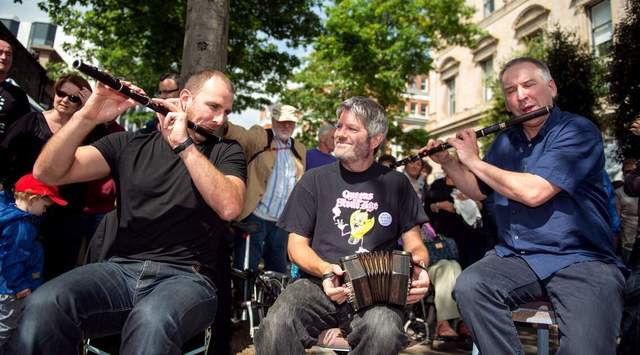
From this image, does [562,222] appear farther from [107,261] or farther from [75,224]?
[75,224]

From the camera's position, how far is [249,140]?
5.12 m

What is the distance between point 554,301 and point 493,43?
25054 mm

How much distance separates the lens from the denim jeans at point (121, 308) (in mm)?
1786

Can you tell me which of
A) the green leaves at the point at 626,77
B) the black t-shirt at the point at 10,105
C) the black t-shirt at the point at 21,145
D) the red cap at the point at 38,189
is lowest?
the red cap at the point at 38,189

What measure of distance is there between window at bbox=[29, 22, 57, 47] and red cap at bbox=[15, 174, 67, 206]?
5302 cm

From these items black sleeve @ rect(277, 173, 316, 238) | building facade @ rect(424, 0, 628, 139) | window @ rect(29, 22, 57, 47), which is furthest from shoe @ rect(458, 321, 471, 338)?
window @ rect(29, 22, 57, 47)

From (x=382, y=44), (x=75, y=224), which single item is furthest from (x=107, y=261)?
(x=382, y=44)

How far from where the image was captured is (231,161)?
8.27ft

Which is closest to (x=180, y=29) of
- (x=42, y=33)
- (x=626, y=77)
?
(x=626, y=77)

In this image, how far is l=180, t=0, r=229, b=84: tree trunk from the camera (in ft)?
14.5

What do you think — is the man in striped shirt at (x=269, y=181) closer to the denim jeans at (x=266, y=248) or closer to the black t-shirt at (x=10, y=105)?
the denim jeans at (x=266, y=248)

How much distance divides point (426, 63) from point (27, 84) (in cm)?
1649

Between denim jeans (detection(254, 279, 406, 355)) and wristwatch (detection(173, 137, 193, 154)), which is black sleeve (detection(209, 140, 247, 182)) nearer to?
wristwatch (detection(173, 137, 193, 154))

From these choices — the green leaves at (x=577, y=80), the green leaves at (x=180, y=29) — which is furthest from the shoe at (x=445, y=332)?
the green leaves at (x=577, y=80)
